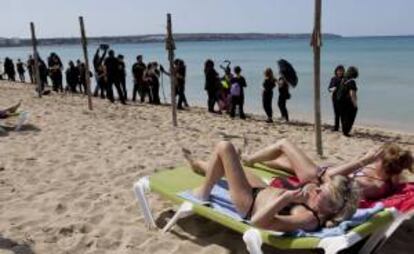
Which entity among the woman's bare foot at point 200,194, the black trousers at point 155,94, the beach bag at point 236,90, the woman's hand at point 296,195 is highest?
the woman's hand at point 296,195

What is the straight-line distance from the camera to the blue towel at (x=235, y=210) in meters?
3.34

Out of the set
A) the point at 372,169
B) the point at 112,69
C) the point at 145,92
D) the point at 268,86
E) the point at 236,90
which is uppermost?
the point at 112,69

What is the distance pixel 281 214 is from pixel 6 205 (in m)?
2.64

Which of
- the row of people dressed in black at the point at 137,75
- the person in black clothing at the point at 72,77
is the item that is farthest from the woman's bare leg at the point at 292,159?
the person in black clothing at the point at 72,77

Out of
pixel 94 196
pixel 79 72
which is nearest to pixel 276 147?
pixel 94 196

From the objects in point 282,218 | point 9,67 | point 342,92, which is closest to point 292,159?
point 282,218

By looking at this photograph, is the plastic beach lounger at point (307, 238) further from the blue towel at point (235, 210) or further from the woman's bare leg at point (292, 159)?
the woman's bare leg at point (292, 159)

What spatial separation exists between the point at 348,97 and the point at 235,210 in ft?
18.5

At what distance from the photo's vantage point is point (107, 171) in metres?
5.94

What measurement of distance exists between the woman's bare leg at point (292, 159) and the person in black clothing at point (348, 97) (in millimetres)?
4458

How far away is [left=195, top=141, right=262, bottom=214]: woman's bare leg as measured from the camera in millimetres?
3785

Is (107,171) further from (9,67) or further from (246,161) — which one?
(9,67)

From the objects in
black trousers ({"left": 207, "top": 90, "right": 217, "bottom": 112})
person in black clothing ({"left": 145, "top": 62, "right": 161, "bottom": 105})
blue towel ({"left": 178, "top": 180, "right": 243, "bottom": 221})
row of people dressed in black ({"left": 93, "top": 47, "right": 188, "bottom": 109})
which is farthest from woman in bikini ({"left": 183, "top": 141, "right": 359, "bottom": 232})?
person in black clothing ({"left": 145, "top": 62, "right": 161, "bottom": 105})

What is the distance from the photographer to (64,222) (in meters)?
4.42
